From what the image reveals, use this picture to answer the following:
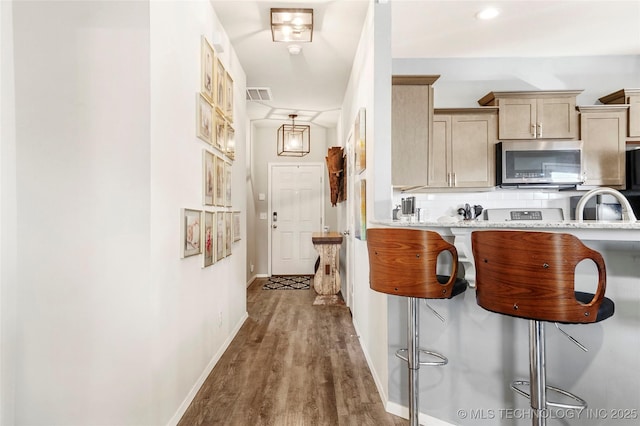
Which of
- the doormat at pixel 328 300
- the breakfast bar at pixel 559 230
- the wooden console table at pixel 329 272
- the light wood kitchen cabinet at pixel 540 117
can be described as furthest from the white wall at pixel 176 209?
the light wood kitchen cabinet at pixel 540 117

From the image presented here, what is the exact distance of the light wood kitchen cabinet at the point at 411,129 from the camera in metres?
3.21

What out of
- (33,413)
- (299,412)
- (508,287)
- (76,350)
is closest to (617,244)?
(508,287)

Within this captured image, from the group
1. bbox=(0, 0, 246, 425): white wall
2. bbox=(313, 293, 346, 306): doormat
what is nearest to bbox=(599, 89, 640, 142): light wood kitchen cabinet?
bbox=(313, 293, 346, 306): doormat

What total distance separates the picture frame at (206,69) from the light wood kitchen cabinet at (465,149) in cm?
220

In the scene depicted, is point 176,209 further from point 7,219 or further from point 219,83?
point 219,83

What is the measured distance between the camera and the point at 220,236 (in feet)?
8.93

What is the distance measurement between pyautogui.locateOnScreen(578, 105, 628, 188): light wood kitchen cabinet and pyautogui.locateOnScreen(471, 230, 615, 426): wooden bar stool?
294cm

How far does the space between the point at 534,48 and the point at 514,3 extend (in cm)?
104

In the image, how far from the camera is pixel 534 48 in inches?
142

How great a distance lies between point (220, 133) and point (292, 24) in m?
1.02

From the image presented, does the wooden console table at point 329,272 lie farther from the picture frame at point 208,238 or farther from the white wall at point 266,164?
the picture frame at point 208,238

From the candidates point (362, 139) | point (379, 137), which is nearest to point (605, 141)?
point (362, 139)

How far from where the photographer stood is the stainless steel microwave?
3.48 metres

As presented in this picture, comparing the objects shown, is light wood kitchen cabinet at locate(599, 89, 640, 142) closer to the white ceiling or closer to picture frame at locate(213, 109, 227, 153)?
the white ceiling
